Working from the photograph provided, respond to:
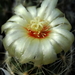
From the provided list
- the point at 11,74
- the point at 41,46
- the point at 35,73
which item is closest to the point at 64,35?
the point at 41,46

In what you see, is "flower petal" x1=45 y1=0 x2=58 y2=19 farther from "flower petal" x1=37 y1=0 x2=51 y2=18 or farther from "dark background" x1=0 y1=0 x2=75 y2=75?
"dark background" x1=0 y1=0 x2=75 y2=75

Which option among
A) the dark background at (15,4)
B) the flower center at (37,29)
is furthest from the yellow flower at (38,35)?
the dark background at (15,4)

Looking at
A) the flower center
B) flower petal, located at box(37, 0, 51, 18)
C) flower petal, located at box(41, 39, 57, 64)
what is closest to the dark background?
flower petal, located at box(37, 0, 51, 18)

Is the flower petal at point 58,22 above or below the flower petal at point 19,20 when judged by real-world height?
below

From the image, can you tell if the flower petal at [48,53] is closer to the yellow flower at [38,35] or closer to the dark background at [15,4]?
the yellow flower at [38,35]

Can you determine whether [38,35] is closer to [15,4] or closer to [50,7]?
[50,7]

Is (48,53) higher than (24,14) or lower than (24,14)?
lower

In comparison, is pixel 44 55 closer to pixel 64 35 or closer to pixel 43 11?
pixel 64 35

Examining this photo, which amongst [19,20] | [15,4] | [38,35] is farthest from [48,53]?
[15,4]
